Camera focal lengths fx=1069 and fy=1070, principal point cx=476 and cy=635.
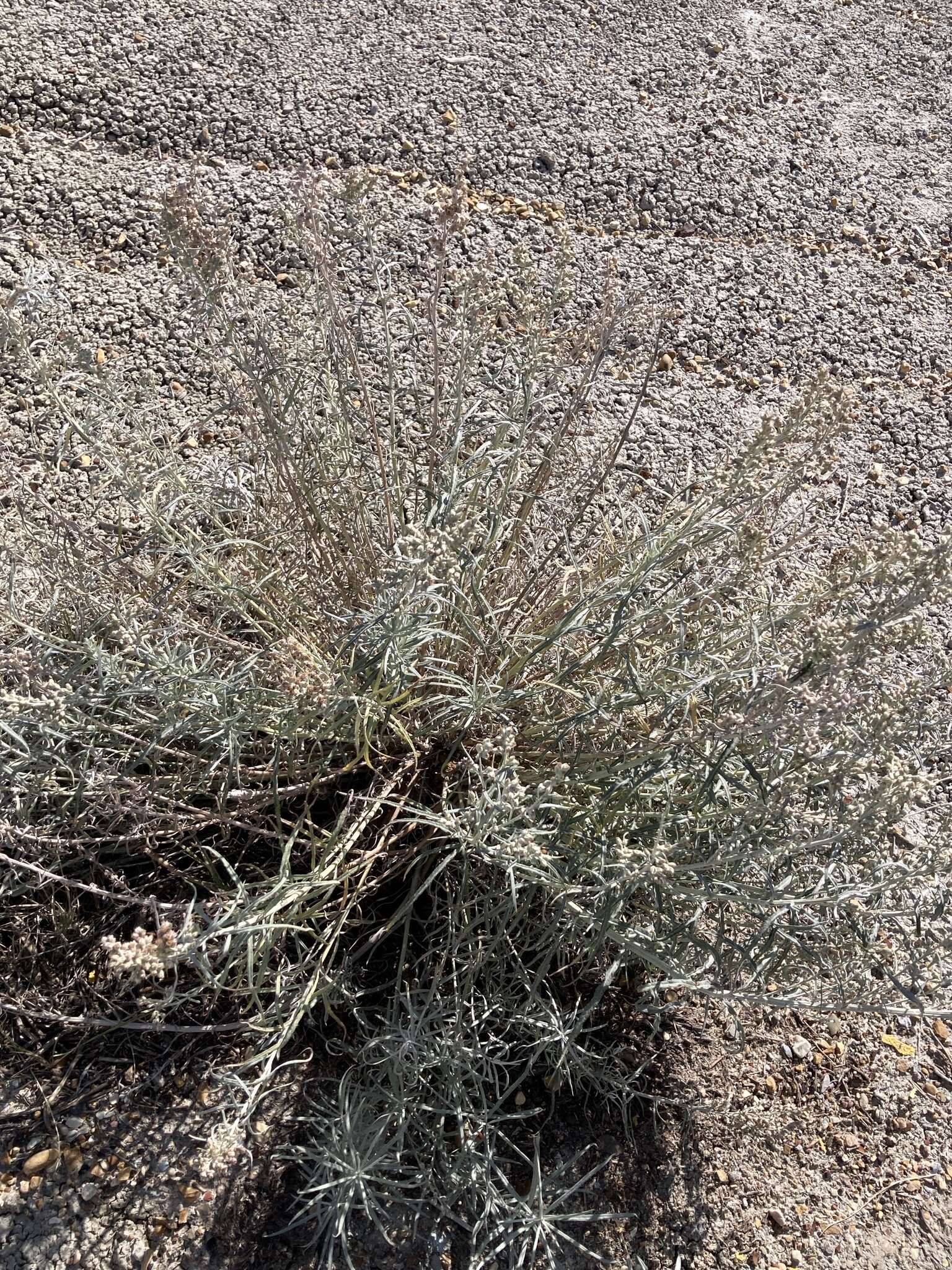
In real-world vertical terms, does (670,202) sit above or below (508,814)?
above

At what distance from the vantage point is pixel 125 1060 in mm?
2164

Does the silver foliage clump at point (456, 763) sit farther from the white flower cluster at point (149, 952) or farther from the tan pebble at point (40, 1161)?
the tan pebble at point (40, 1161)

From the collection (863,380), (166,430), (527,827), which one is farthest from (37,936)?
(863,380)

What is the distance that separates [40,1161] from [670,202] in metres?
3.53

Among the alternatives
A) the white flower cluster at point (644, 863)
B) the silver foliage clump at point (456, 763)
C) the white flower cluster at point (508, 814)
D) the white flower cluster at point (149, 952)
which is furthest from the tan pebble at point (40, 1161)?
the white flower cluster at point (644, 863)

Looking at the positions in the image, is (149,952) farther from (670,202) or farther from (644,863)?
(670,202)

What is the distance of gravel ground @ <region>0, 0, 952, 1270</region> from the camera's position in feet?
7.57

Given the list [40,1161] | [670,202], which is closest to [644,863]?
[40,1161]

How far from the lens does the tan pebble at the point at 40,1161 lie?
204 centimetres

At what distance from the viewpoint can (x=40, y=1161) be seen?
6.71ft

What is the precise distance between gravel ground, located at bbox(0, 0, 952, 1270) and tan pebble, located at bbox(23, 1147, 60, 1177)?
1018 millimetres

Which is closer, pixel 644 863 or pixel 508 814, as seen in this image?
pixel 644 863

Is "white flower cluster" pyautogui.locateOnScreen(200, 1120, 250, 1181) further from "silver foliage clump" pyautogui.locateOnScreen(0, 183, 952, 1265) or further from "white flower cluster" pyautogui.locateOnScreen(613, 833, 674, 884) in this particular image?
"white flower cluster" pyautogui.locateOnScreen(613, 833, 674, 884)

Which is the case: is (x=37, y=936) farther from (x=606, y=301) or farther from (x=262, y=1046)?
(x=606, y=301)
